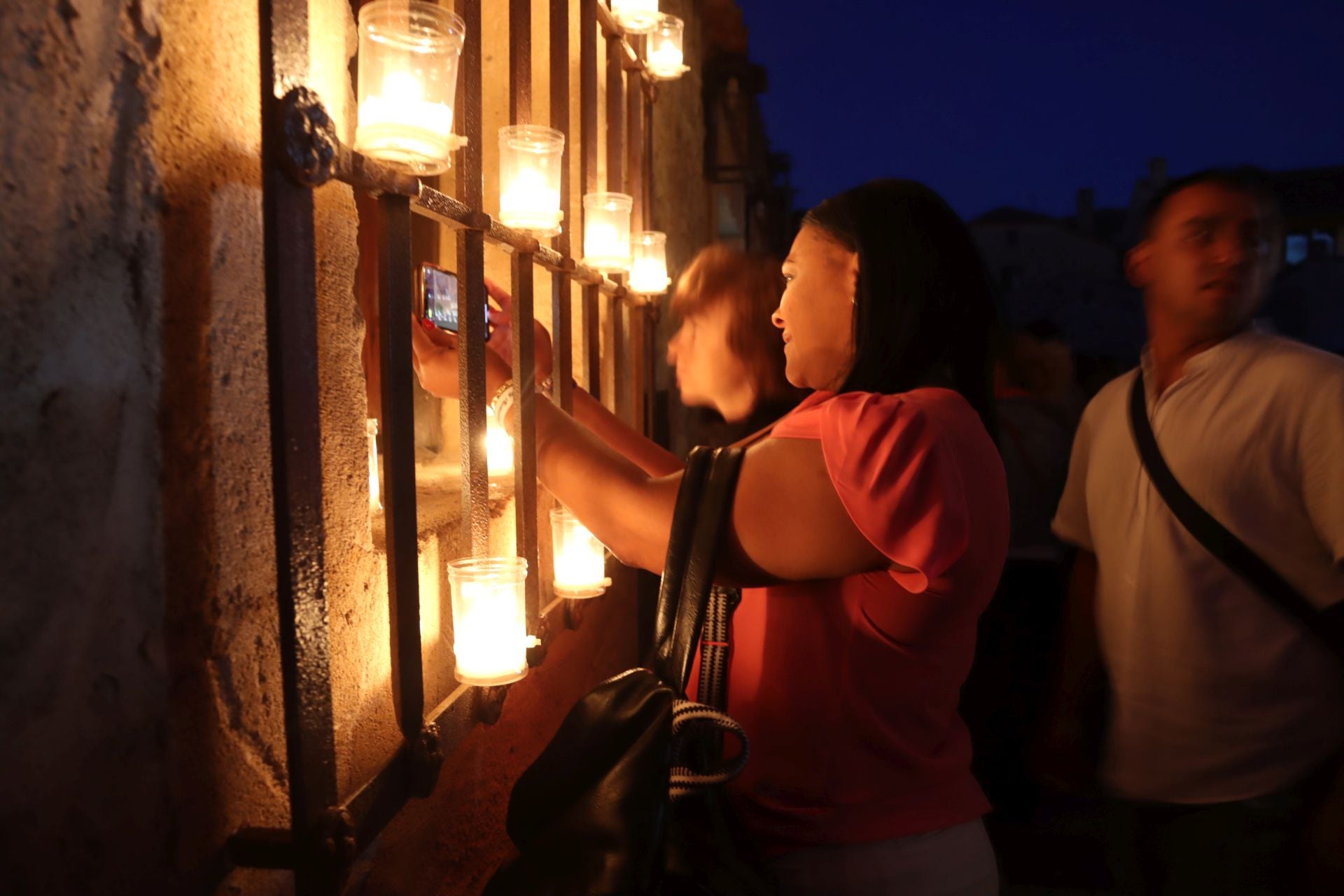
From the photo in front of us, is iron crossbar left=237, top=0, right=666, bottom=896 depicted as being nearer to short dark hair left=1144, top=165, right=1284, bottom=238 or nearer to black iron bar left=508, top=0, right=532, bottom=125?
black iron bar left=508, top=0, right=532, bottom=125

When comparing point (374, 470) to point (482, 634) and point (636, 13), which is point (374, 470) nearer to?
point (482, 634)

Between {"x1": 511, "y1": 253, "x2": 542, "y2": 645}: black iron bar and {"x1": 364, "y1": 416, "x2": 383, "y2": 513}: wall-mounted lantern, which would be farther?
{"x1": 364, "y1": 416, "x2": 383, "y2": 513}: wall-mounted lantern

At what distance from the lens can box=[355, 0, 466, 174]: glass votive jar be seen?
4.26 feet

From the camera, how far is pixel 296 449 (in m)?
1.16

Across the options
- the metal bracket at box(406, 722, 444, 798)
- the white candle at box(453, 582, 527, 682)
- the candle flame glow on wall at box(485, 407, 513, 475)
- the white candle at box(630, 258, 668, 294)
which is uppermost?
the white candle at box(630, 258, 668, 294)

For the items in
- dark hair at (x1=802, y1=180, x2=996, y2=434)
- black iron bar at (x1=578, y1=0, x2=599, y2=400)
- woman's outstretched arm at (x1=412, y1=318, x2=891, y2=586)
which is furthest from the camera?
black iron bar at (x1=578, y1=0, x2=599, y2=400)

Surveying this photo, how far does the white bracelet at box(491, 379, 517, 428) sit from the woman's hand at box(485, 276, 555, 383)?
118mm

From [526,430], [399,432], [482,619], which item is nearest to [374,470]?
[526,430]

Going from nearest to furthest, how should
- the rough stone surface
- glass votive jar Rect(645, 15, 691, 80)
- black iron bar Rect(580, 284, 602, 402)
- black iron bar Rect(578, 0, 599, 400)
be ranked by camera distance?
the rough stone surface → black iron bar Rect(578, 0, 599, 400) → black iron bar Rect(580, 284, 602, 402) → glass votive jar Rect(645, 15, 691, 80)

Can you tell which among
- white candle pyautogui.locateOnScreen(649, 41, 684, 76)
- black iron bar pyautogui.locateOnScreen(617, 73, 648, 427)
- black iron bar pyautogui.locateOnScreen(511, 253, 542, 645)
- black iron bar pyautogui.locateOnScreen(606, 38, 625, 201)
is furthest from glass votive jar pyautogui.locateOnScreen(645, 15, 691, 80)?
black iron bar pyautogui.locateOnScreen(511, 253, 542, 645)

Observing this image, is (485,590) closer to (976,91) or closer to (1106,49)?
(976,91)

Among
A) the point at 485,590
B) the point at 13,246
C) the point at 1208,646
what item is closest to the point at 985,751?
the point at 1208,646

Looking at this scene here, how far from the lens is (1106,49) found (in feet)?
273

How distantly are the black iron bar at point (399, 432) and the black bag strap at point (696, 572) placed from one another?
0.46 meters
